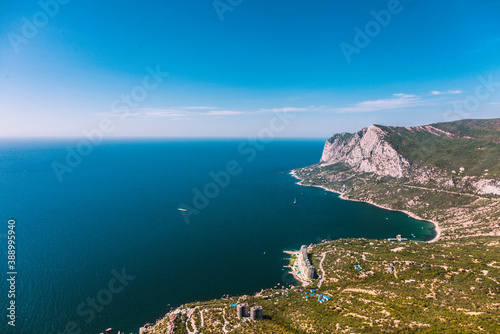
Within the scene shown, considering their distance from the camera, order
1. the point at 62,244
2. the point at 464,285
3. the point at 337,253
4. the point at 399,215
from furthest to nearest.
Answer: the point at 399,215
the point at 62,244
the point at 337,253
the point at 464,285

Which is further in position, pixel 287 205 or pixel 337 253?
pixel 287 205

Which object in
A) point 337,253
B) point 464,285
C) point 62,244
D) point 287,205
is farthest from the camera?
point 287,205

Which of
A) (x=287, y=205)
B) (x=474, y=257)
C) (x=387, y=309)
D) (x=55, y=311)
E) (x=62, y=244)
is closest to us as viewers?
(x=387, y=309)

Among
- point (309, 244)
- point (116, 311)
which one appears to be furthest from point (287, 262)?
point (116, 311)

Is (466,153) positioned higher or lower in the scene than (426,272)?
higher

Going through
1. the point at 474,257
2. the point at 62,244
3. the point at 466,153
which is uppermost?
the point at 466,153

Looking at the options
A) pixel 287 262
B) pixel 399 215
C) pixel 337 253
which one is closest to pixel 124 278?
pixel 287 262

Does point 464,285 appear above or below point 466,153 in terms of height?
below

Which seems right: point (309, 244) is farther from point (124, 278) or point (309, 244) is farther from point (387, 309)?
point (124, 278)

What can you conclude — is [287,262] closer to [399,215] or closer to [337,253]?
[337,253]
